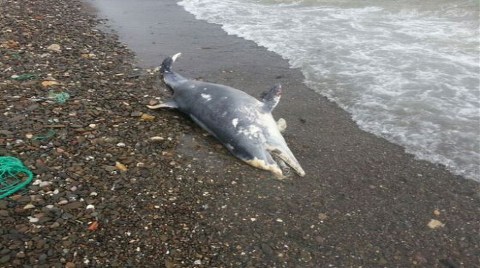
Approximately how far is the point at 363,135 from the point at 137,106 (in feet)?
11.1

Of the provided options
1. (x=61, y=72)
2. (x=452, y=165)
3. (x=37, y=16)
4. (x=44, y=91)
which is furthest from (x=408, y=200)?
(x=37, y=16)

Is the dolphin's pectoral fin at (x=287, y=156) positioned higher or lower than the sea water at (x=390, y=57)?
lower

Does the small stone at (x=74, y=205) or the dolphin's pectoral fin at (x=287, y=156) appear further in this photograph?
the dolphin's pectoral fin at (x=287, y=156)

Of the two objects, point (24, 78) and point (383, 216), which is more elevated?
point (24, 78)

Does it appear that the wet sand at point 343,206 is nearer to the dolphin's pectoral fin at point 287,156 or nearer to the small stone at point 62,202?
the dolphin's pectoral fin at point 287,156

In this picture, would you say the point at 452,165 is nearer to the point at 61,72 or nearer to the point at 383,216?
the point at 383,216

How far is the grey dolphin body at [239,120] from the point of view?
5.29 metres

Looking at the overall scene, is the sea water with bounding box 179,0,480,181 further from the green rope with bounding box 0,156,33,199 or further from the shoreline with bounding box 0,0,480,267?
the green rope with bounding box 0,156,33,199

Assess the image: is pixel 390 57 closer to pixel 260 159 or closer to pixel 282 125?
pixel 282 125

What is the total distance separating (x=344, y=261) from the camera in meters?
3.92

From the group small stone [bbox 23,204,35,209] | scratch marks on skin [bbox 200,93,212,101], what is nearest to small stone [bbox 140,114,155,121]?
scratch marks on skin [bbox 200,93,212,101]

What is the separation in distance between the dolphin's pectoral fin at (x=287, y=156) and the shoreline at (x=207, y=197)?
13 centimetres

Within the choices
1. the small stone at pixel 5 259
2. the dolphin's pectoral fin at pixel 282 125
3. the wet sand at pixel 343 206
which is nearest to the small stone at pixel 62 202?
the small stone at pixel 5 259

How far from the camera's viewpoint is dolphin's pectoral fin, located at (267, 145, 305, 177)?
17.1ft
